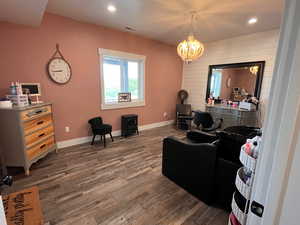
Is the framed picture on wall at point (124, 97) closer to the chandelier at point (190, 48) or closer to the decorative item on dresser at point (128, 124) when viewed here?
the decorative item on dresser at point (128, 124)

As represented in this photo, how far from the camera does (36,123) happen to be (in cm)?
239

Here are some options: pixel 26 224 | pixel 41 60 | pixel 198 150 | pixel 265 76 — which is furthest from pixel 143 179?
pixel 265 76

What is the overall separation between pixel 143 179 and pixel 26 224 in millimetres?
1424

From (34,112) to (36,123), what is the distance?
0.21 metres

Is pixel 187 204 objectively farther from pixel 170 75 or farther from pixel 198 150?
pixel 170 75

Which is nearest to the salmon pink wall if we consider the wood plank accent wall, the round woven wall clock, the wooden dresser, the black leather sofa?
the round woven wall clock

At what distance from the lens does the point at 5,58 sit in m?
2.46

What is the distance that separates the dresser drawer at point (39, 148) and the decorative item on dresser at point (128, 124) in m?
Answer: 1.65

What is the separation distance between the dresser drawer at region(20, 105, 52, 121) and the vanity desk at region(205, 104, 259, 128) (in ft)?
13.7

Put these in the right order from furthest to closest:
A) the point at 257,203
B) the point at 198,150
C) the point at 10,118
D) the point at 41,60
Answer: the point at 41,60 → the point at 10,118 → the point at 198,150 → the point at 257,203

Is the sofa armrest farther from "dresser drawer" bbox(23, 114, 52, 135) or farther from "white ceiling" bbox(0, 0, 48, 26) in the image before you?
"white ceiling" bbox(0, 0, 48, 26)

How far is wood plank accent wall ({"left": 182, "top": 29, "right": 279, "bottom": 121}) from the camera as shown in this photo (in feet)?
11.4

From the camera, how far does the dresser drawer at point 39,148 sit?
2.24 m

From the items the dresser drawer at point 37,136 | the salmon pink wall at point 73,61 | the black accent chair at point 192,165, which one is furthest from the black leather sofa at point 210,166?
the salmon pink wall at point 73,61
